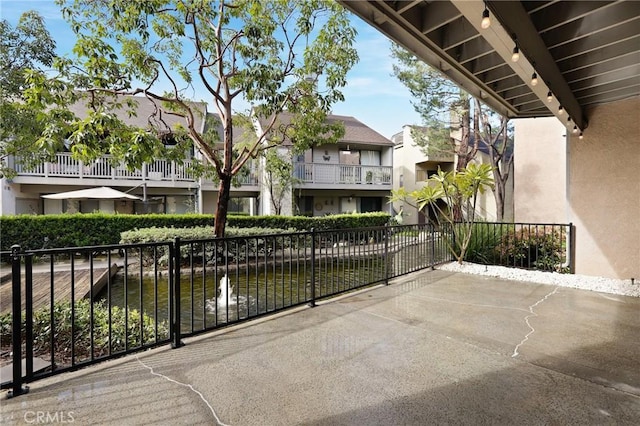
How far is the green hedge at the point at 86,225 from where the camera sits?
9.16 metres

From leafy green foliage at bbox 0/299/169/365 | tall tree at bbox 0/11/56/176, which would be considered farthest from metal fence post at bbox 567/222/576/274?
tall tree at bbox 0/11/56/176

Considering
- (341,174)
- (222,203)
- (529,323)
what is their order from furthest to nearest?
(341,174)
(222,203)
(529,323)

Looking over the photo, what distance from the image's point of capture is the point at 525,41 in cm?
314

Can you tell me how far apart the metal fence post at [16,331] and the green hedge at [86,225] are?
343 inches

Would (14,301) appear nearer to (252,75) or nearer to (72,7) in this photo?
(252,75)

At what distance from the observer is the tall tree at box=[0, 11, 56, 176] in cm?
667

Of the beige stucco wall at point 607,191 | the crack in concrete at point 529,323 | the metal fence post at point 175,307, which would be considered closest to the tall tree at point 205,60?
the metal fence post at point 175,307

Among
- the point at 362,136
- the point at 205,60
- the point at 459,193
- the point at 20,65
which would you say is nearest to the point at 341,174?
the point at 362,136

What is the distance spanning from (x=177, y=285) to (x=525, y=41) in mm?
4070

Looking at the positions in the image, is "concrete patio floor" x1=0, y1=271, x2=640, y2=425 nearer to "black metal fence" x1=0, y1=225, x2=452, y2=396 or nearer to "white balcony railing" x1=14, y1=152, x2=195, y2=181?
"black metal fence" x1=0, y1=225, x2=452, y2=396

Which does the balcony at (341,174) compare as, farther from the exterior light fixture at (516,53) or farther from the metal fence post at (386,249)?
the exterior light fixture at (516,53)

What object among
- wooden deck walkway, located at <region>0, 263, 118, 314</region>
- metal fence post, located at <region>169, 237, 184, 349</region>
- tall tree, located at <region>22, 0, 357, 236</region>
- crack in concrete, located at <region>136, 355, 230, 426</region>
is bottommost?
wooden deck walkway, located at <region>0, 263, 118, 314</region>

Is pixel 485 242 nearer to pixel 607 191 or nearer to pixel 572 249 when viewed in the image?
pixel 572 249

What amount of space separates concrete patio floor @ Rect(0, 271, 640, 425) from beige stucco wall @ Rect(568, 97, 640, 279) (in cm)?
194
